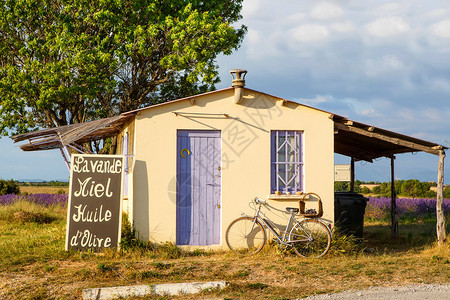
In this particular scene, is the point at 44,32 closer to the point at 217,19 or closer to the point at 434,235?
the point at 217,19

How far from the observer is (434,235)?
13164 mm

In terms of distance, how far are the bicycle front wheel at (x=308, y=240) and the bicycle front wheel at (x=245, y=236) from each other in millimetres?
649

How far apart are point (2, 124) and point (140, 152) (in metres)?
9.70

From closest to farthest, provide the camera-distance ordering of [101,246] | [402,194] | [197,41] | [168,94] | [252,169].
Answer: [101,246] < [252,169] < [197,41] < [168,94] < [402,194]

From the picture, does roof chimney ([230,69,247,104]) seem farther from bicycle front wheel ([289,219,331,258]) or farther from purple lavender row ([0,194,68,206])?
purple lavender row ([0,194,68,206])

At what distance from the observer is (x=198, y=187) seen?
10.0m

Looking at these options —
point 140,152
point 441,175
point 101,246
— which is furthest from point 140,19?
point 441,175

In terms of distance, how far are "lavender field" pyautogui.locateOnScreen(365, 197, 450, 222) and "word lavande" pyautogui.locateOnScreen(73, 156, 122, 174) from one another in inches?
479

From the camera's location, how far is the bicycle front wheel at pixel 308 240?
961 centimetres

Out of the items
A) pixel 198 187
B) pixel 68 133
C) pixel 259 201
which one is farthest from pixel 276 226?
pixel 68 133

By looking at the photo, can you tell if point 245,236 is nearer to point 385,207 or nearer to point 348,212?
point 348,212

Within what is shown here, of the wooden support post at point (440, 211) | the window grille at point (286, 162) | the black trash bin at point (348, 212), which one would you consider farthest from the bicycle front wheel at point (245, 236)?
the wooden support post at point (440, 211)

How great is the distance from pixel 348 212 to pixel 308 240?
225 centimetres

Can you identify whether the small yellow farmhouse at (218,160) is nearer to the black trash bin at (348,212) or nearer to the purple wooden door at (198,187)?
the purple wooden door at (198,187)
